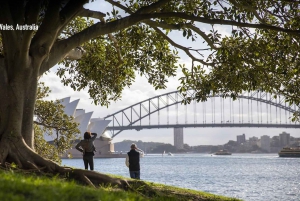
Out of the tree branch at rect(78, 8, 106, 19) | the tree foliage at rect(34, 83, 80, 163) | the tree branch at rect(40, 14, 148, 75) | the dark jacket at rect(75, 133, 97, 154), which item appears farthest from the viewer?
the tree foliage at rect(34, 83, 80, 163)

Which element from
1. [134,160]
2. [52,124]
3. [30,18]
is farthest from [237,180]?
[30,18]

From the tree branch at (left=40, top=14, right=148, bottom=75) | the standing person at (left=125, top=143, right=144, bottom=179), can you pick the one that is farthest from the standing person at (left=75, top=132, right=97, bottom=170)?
the tree branch at (left=40, top=14, right=148, bottom=75)

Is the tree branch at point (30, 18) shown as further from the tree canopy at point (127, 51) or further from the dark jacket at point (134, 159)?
the dark jacket at point (134, 159)

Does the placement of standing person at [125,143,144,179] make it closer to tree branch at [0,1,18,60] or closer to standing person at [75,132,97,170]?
standing person at [75,132,97,170]

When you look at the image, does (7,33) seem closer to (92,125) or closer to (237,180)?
(237,180)

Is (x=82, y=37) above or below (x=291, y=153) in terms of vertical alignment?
above

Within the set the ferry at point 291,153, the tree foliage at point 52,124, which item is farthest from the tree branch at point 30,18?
the ferry at point 291,153

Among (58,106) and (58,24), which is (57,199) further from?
(58,106)

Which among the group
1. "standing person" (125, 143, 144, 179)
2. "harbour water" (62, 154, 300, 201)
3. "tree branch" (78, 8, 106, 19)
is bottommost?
"harbour water" (62, 154, 300, 201)

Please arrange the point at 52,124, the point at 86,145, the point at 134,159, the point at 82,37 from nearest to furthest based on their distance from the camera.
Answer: the point at 82,37, the point at 86,145, the point at 134,159, the point at 52,124

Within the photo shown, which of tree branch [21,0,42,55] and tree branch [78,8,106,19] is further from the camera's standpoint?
tree branch [78,8,106,19]

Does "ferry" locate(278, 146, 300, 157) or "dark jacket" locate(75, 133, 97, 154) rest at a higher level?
"dark jacket" locate(75, 133, 97, 154)

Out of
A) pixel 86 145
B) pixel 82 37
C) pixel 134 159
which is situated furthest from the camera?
pixel 134 159

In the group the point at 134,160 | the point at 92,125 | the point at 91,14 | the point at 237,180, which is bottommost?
the point at 237,180
